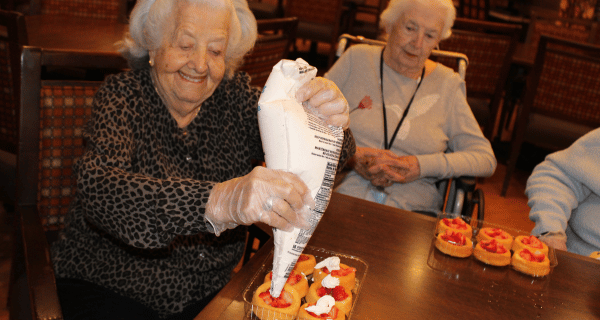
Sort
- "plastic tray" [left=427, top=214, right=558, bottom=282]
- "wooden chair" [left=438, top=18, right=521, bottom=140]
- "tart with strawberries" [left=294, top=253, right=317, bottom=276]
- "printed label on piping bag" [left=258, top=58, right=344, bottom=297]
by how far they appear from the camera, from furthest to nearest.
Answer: "wooden chair" [left=438, top=18, right=521, bottom=140], "plastic tray" [left=427, top=214, right=558, bottom=282], "tart with strawberries" [left=294, top=253, right=317, bottom=276], "printed label on piping bag" [left=258, top=58, right=344, bottom=297]

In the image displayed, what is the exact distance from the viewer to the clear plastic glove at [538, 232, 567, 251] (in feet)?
5.12

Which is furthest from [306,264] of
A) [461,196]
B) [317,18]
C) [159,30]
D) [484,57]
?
[317,18]

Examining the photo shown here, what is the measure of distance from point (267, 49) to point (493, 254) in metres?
1.41

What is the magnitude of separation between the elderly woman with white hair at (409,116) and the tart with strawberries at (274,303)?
3.39ft

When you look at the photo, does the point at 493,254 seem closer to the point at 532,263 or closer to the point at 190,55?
the point at 532,263

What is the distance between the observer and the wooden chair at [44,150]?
1.33 m

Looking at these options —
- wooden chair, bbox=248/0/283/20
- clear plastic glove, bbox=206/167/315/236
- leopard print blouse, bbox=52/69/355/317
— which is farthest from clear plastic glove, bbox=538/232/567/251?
wooden chair, bbox=248/0/283/20

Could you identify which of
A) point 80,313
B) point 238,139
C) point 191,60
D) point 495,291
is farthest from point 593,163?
point 80,313

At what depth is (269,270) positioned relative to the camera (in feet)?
3.63

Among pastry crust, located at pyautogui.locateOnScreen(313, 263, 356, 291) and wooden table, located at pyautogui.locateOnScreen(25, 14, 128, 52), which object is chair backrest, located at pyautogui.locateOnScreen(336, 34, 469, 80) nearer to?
wooden table, located at pyautogui.locateOnScreen(25, 14, 128, 52)

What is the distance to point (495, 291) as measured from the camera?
120 cm

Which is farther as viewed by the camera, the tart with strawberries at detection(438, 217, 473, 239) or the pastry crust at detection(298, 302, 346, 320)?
the tart with strawberries at detection(438, 217, 473, 239)

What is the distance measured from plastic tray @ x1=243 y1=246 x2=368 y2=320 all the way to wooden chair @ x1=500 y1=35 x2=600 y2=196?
291 cm

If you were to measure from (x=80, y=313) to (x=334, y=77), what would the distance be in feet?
4.78
